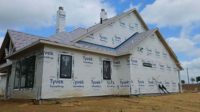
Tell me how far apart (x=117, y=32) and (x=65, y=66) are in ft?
20.6

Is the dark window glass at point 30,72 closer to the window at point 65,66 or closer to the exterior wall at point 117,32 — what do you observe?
the window at point 65,66

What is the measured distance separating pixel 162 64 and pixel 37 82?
10.6 meters

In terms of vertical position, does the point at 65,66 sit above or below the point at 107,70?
above

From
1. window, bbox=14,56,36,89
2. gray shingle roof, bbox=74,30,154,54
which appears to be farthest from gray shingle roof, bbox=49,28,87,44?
window, bbox=14,56,36,89

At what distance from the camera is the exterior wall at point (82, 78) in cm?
Answer: 1064

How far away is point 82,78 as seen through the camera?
12125 millimetres

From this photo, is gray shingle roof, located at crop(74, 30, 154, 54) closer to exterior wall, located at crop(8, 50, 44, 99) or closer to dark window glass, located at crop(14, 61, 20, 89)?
exterior wall, located at crop(8, 50, 44, 99)

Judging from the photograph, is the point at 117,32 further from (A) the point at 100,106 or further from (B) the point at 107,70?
(A) the point at 100,106

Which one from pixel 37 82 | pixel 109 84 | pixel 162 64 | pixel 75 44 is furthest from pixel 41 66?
pixel 162 64

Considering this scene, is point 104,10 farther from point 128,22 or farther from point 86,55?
point 86,55

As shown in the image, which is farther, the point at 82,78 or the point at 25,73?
the point at 25,73

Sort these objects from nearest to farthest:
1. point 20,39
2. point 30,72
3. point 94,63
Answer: point 30,72, point 94,63, point 20,39

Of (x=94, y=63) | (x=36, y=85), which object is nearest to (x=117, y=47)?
(x=94, y=63)

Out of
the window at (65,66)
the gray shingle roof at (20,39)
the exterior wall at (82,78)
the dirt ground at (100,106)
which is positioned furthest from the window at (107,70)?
the gray shingle roof at (20,39)
